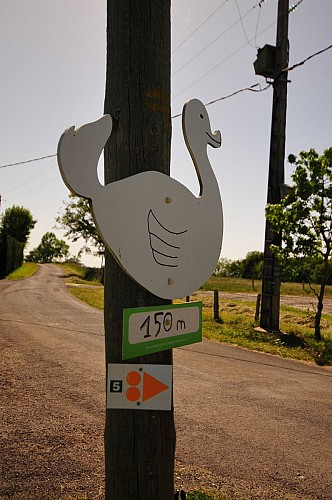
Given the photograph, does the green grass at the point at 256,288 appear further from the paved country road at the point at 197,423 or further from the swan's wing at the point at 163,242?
the swan's wing at the point at 163,242

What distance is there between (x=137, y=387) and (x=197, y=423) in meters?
3.08

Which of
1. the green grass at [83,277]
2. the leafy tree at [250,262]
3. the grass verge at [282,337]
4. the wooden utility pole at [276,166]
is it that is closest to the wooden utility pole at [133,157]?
the grass verge at [282,337]

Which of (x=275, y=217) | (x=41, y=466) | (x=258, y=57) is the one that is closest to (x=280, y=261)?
(x=275, y=217)

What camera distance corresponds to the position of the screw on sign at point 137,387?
1.94 meters

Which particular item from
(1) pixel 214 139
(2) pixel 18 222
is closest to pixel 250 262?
(2) pixel 18 222

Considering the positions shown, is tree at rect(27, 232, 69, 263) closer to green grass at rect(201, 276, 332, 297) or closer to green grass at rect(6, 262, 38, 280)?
green grass at rect(6, 262, 38, 280)

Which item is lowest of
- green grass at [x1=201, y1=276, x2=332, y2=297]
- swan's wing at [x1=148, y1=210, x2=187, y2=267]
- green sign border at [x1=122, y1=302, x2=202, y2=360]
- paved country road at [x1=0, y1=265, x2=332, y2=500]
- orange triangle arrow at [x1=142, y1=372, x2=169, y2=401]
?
paved country road at [x1=0, y1=265, x2=332, y2=500]

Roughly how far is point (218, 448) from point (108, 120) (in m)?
3.44

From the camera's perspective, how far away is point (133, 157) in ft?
6.48

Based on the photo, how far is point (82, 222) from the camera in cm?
3941

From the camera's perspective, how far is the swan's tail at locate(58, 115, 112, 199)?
1597mm

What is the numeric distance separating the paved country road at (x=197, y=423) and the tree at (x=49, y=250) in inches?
3845

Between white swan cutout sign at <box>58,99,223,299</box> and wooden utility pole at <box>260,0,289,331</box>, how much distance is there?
9.23m

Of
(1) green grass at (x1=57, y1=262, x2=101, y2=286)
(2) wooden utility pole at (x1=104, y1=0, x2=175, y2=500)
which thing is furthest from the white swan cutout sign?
(1) green grass at (x1=57, y1=262, x2=101, y2=286)
